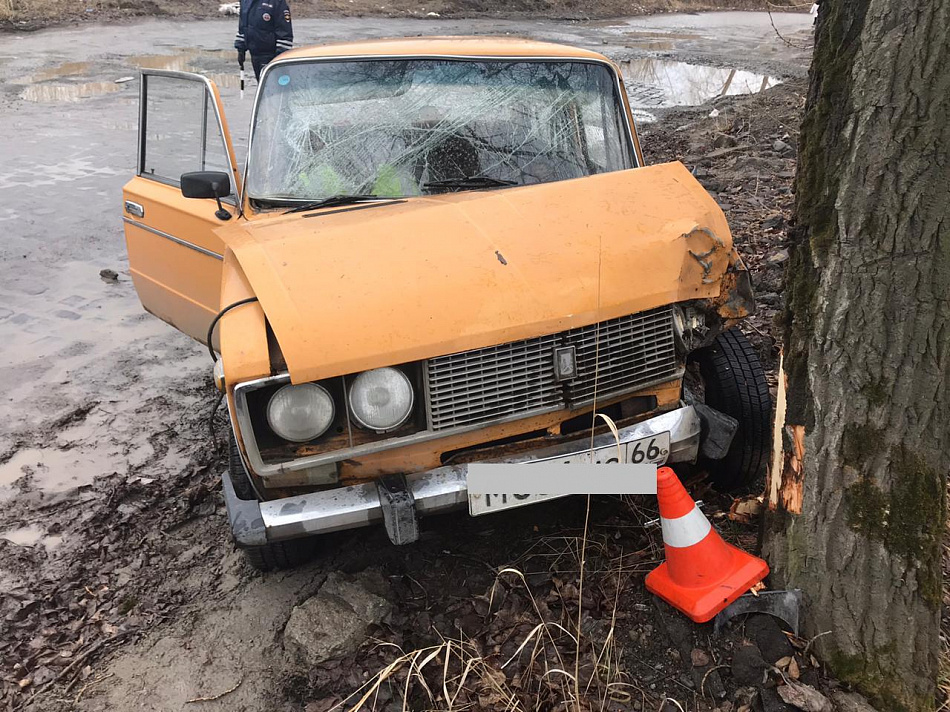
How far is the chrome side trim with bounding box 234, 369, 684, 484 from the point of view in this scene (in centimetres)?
246

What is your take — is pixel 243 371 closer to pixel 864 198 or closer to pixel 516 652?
pixel 516 652

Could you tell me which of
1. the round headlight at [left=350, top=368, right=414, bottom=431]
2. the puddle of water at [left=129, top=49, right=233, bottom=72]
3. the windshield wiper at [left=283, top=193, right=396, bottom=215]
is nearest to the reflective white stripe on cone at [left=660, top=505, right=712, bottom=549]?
the round headlight at [left=350, top=368, right=414, bottom=431]

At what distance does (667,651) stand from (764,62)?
17.2 m

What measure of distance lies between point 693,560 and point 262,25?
32.3ft

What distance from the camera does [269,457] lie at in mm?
2592

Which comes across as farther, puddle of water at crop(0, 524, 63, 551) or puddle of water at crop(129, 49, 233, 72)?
puddle of water at crop(129, 49, 233, 72)

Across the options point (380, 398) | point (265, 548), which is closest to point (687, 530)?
point (380, 398)

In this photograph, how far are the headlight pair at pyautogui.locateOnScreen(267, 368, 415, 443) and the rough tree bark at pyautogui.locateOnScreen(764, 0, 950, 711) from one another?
1247 millimetres

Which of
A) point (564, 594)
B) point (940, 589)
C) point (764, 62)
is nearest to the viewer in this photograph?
point (940, 589)

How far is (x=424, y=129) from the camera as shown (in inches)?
142

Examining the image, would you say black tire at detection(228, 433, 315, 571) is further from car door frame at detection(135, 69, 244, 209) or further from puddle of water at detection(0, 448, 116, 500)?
puddle of water at detection(0, 448, 116, 500)

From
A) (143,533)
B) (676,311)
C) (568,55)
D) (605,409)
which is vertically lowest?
(143,533)

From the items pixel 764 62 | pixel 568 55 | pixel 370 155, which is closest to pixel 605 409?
pixel 370 155

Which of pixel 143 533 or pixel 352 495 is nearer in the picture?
pixel 352 495
